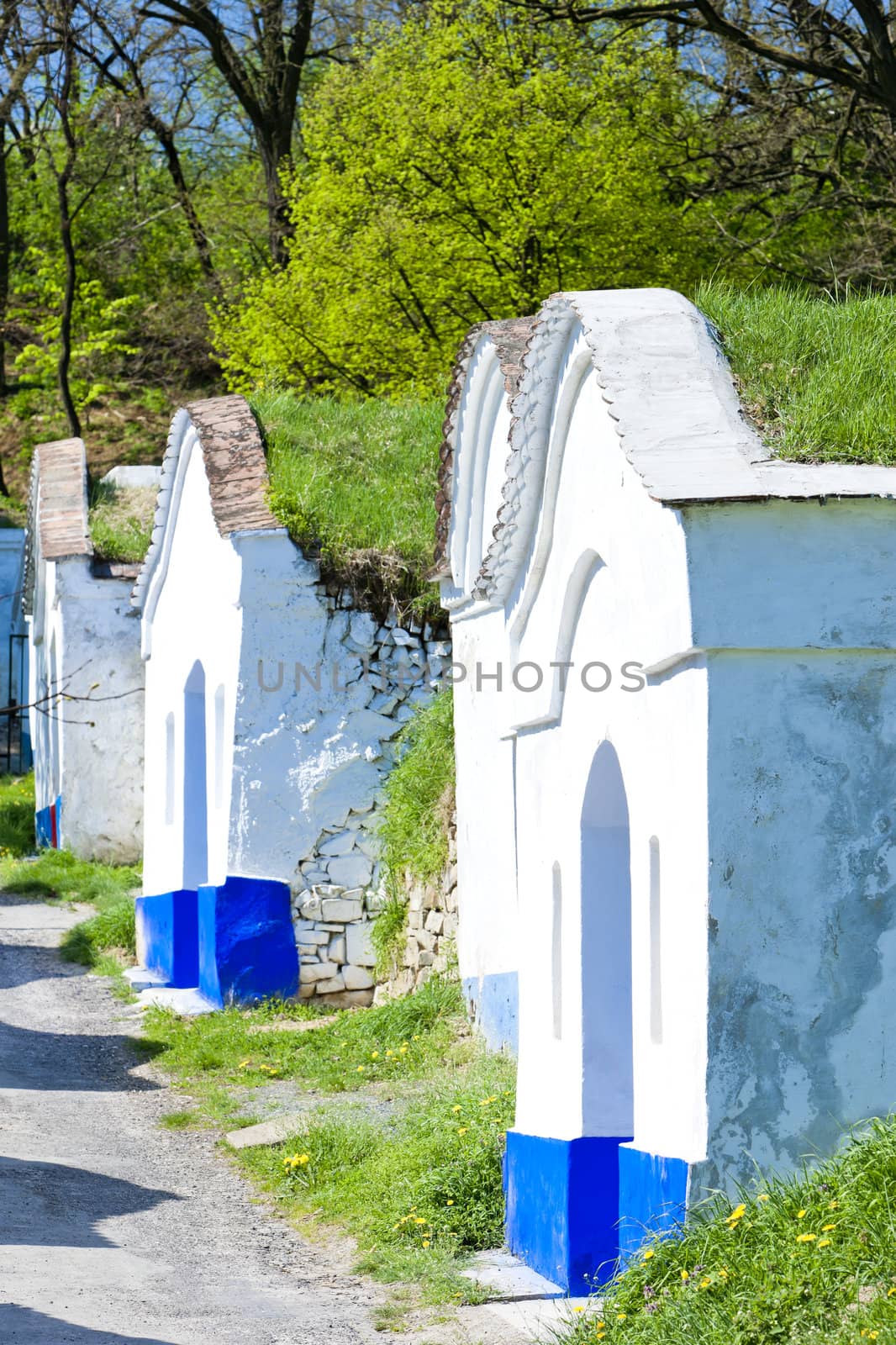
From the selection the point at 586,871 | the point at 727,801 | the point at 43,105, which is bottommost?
→ the point at 586,871

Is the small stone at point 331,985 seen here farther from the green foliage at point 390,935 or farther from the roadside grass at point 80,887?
the roadside grass at point 80,887

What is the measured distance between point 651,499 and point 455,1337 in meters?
2.82

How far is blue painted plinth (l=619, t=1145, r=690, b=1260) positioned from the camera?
4.57 m

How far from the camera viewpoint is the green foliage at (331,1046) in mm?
8883

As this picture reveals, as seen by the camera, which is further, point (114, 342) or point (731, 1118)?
point (114, 342)

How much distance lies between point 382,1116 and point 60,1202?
1.69m

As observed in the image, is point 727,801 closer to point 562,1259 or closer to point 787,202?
point 562,1259

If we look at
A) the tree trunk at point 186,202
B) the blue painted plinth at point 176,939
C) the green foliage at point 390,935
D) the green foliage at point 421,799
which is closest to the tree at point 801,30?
the green foliage at point 421,799

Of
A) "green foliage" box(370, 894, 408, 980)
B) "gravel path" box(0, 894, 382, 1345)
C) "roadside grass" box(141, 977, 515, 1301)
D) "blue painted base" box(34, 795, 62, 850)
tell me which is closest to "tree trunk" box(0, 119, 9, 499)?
"blue painted base" box(34, 795, 62, 850)

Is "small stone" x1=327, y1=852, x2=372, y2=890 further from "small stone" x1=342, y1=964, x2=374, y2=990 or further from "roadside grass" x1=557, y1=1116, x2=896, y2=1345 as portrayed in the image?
"roadside grass" x1=557, y1=1116, x2=896, y2=1345

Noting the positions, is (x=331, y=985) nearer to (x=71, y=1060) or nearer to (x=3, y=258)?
(x=71, y=1060)

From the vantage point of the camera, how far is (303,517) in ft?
36.9

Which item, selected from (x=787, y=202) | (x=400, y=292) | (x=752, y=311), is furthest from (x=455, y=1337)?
(x=787, y=202)

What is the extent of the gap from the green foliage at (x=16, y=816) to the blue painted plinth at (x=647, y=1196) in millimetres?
12265
